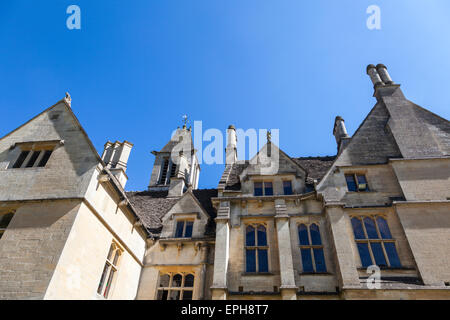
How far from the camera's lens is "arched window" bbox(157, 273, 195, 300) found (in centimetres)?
1426

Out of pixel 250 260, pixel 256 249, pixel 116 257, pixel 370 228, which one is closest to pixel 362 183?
pixel 370 228

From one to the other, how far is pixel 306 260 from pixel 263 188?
436 cm

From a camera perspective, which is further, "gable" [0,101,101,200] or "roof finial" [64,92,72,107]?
"roof finial" [64,92,72,107]

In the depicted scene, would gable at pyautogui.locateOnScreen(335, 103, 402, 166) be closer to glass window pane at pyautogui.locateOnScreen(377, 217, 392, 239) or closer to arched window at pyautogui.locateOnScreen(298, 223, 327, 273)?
glass window pane at pyautogui.locateOnScreen(377, 217, 392, 239)

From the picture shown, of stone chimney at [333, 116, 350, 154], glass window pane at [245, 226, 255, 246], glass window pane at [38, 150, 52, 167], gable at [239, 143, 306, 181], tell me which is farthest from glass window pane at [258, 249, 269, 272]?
stone chimney at [333, 116, 350, 154]

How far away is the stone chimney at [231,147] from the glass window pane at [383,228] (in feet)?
29.9

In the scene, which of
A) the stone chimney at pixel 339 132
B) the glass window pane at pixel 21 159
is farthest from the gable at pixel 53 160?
the stone chimney at pixel 339 132

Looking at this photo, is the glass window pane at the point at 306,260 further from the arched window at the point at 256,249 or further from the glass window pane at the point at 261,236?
the glass window pane at the point at 261,236

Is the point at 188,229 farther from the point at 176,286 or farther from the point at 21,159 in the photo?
the point at 21,159

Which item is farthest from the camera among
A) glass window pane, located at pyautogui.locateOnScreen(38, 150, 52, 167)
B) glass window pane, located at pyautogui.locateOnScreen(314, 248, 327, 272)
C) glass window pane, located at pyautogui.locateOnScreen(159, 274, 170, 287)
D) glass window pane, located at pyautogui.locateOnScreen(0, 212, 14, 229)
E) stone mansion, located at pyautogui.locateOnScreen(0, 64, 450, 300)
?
glass window pane, located at pyautogui.locateOnScreen(159, 274, 170, 287)

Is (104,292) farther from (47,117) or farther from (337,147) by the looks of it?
(337,147)

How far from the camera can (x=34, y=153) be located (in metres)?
13.9

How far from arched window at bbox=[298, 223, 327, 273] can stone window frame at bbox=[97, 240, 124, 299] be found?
8115 millimetres
